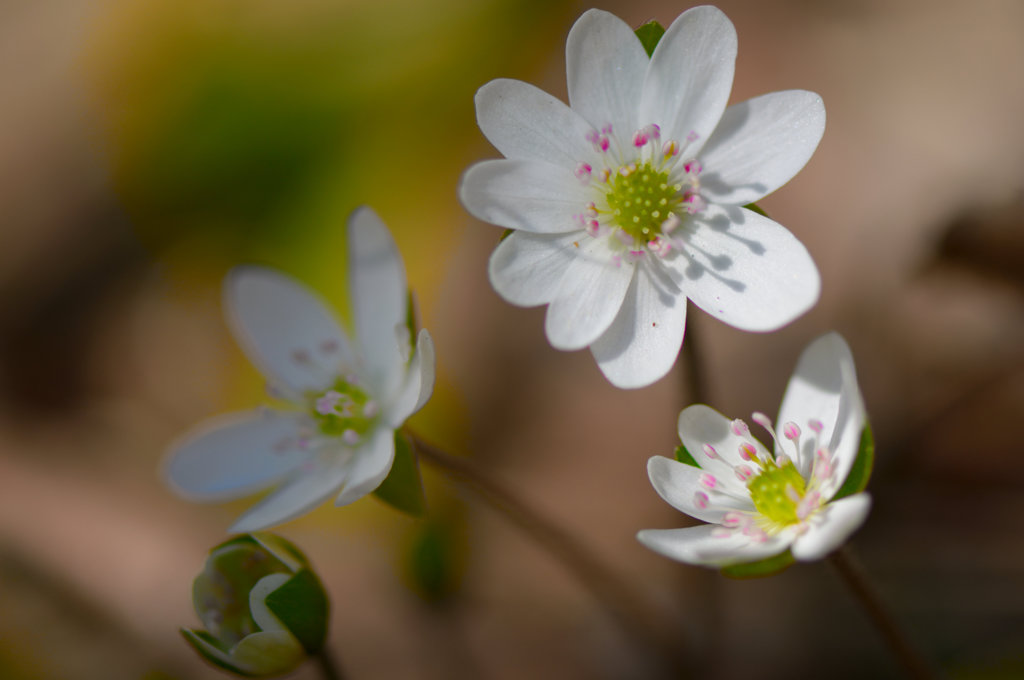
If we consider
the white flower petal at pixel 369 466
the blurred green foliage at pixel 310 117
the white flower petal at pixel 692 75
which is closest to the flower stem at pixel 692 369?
the white flower petal at pixel 692 75

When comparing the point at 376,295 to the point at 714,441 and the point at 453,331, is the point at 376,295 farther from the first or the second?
the point at 453,331

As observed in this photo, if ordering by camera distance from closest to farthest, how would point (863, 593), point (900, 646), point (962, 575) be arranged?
1. point (863, 593)
2. point (900, 646)
3. point (962, 575)

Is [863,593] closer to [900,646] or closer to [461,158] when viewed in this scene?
[900,646]

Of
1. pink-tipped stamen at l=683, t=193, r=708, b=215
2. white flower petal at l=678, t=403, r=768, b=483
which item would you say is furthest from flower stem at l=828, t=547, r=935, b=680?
Result: pink-tipped stamen at l=683, t=193, r=708, b=215

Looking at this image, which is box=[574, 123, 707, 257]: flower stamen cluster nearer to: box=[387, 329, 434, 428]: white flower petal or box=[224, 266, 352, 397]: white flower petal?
box=[387, 329, 434, 428]: white flower petal

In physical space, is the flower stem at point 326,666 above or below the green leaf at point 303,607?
below

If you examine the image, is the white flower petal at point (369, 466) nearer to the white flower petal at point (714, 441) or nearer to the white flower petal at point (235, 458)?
the white flower petal at point (235, 458)

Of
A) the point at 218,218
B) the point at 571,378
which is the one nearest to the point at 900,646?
the point at 571,378
